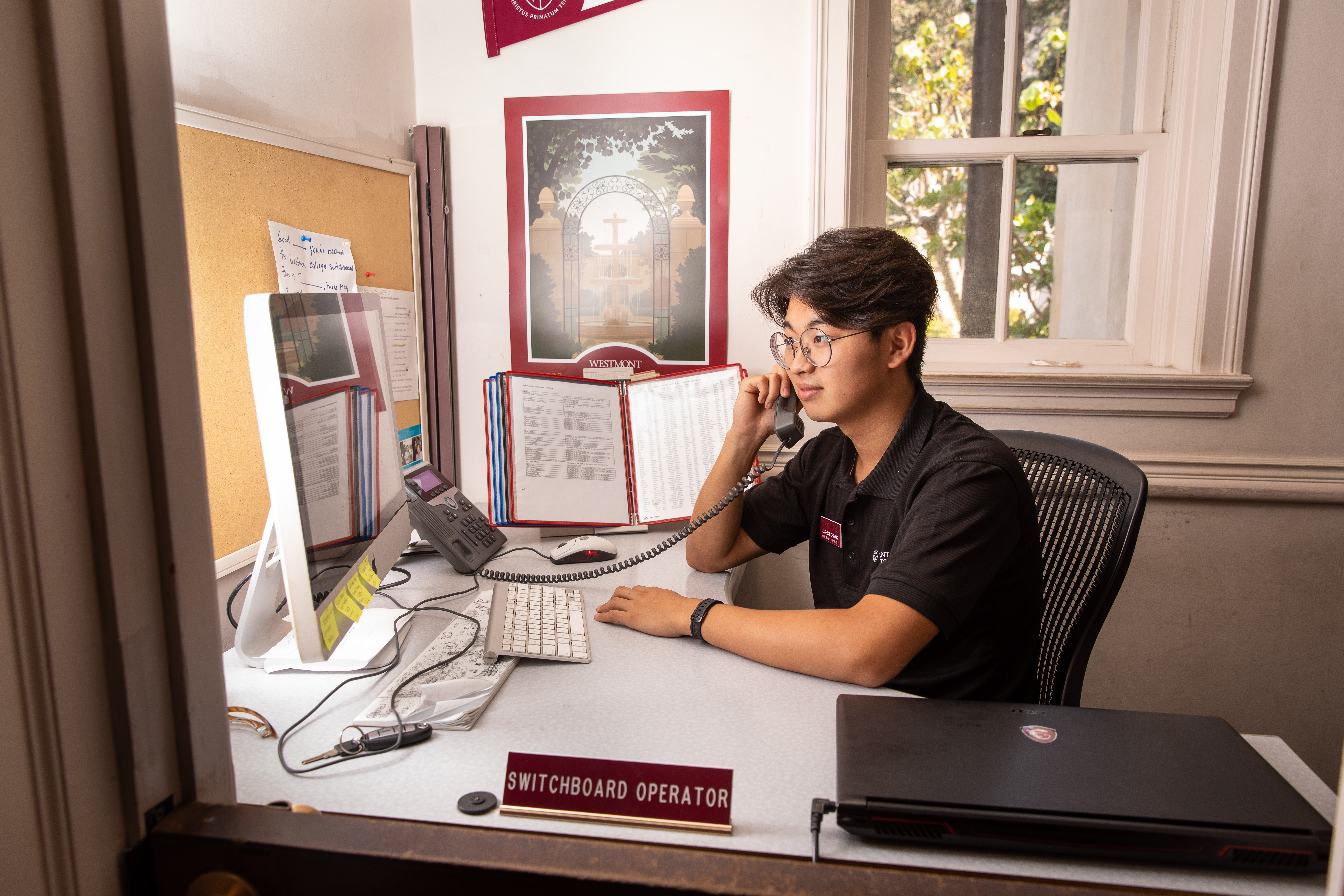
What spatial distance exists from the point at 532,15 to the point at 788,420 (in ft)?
3.93

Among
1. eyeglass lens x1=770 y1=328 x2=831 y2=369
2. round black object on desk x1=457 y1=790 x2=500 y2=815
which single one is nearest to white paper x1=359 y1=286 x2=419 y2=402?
eyeglass lens x1=770 y1=328 x2=831 y2=369

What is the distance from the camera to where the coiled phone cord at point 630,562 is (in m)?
1.38

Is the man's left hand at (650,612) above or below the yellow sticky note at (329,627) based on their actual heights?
below

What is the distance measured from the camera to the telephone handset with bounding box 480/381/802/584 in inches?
54.4

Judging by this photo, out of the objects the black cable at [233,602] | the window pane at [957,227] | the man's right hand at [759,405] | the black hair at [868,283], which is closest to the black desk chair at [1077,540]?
the black hair at [868,283]

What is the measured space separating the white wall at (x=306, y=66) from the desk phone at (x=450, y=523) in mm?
717

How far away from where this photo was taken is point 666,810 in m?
0.69

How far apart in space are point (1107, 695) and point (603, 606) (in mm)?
1434

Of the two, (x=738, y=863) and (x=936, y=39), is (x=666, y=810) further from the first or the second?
(x=936, y=39)

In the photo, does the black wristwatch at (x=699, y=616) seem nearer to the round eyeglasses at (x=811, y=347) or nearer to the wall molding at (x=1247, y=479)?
the round eyeglasses at (x=811, y=347)

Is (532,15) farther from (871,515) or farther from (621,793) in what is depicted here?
(621,793)

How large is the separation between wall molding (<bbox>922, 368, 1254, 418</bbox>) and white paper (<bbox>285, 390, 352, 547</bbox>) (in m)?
1.36

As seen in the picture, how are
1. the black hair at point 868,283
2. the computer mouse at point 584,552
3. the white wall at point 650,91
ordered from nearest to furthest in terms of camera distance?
the black hair at point 868,283
the computer mouse at point 584,552
the white wall at point 650,91

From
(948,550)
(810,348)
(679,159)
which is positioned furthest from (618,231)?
(948,550)
